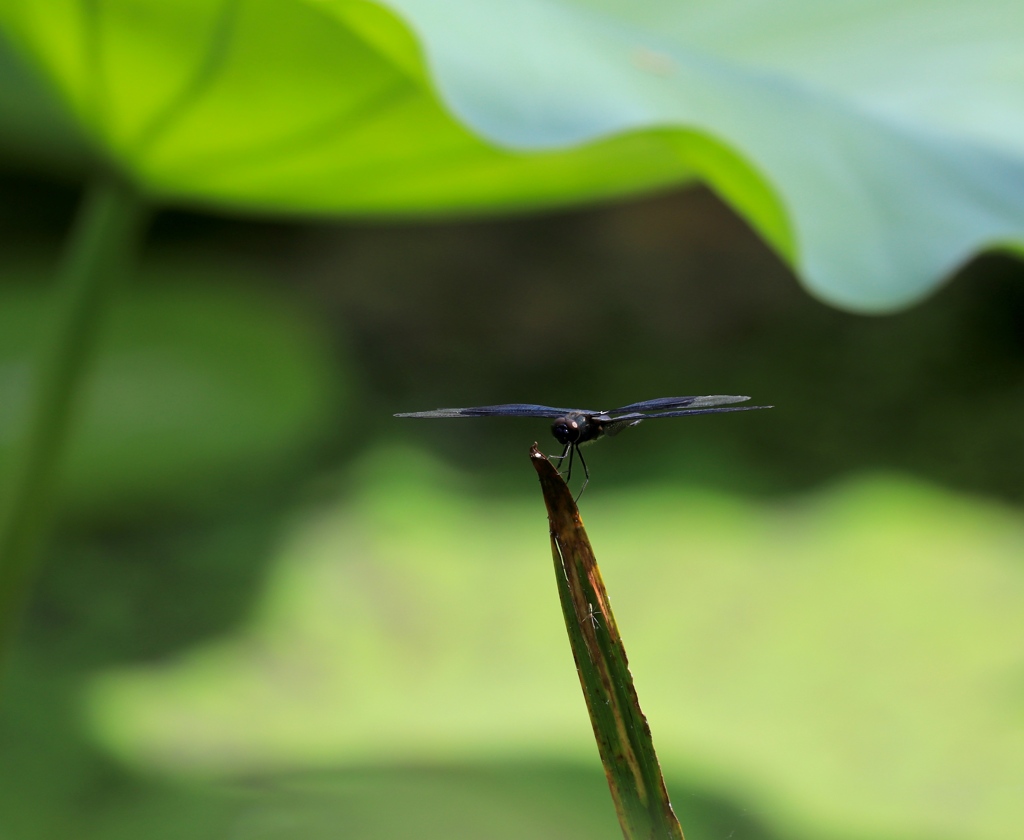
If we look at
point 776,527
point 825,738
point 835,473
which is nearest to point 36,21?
point 825,738

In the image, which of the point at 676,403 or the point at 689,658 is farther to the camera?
the point at 689,658

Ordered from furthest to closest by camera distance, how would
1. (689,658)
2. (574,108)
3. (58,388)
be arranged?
(689,658) → (58,388) → (574,108)

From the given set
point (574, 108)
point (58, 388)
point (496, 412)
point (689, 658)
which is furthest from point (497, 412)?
point (689, 658)

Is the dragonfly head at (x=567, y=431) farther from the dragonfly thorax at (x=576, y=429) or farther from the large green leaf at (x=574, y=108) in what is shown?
the large green leaf at (x=574, y=108)

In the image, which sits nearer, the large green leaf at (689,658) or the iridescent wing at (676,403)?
the iridescent wing at (676,403)

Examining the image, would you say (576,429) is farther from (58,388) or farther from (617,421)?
(58,388)

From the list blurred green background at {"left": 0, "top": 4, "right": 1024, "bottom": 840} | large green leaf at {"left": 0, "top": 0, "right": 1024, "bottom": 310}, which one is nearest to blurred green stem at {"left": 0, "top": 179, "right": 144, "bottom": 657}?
large green leaf at {"left": 0, "top": 0, "right": 1024, "bottom": 310}

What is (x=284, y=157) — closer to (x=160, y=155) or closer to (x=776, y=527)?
(x=160, y=155)

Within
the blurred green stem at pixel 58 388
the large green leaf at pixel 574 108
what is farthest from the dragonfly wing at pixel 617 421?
the blurred green stem at pixel 58 388
